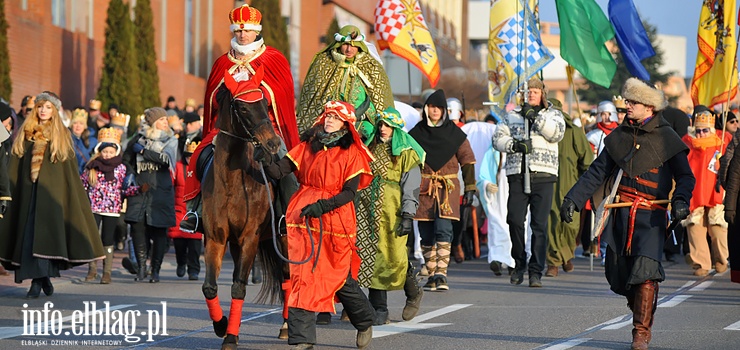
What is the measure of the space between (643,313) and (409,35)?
1173 centimetres

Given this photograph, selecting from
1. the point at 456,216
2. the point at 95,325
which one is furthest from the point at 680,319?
the point at 95,325

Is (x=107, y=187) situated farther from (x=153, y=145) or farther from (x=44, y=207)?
(x=44, y=207)

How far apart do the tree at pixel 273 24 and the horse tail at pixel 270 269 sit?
30.1m

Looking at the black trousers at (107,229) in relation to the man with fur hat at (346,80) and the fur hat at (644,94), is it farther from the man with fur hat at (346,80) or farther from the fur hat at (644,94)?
the fur hat at (644,94)

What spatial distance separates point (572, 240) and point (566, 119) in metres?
1.75

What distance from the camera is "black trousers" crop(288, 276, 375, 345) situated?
390 inches

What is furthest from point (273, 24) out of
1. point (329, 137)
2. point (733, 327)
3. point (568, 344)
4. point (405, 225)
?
point (329, 137)

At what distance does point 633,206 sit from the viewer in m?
10.8

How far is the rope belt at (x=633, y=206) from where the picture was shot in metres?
10.7

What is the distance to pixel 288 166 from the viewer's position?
10.3 m

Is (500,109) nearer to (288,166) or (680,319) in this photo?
(680,319)

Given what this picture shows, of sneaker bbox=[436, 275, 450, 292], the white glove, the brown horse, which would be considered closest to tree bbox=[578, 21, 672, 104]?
the white glove

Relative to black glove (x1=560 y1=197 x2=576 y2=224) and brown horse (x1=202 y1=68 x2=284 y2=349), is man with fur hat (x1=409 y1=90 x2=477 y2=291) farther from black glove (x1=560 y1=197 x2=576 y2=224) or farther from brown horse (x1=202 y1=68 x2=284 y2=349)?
brown horse (x1=202 y1=68 x2=284 y2=349)

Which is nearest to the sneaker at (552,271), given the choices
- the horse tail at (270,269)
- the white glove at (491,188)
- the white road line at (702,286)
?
the white glove at (491,188)
